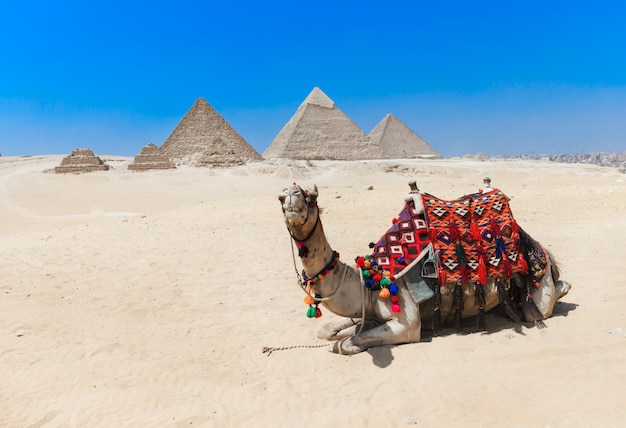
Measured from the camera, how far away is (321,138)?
223 feet

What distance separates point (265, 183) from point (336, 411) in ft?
78.3

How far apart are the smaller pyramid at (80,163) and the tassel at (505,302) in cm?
3847

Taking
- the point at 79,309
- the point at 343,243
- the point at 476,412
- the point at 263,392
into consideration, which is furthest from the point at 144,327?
the point at 343,243

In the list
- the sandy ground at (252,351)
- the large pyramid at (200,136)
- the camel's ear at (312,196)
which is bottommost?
the sandy ground at (252,351)

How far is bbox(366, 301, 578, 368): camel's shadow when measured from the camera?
3.54 m

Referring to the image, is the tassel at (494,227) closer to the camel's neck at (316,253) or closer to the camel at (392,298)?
the camel at (392,298)

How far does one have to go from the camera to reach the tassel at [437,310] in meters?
3.78

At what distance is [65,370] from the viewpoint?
357 centimetres

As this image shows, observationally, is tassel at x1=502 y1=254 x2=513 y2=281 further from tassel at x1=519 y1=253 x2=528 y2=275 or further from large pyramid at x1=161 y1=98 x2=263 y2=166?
large pyramid at x1=161 y1=98 x2=263 y2=166

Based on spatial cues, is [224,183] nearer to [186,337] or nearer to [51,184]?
[51,184]

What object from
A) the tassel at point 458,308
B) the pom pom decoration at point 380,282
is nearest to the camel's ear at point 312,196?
the pom pom decoration at point 380,282

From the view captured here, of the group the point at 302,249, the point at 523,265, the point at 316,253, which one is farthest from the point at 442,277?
the point at 302,249

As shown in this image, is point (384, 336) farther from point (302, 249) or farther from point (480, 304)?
point (302, 249)

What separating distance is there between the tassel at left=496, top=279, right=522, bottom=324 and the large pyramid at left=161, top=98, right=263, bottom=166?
44.4 m
